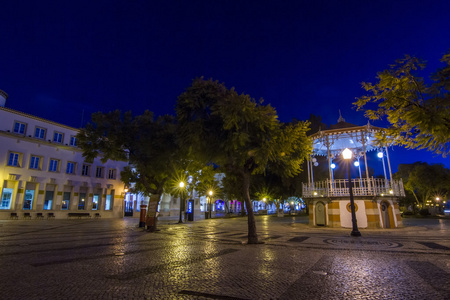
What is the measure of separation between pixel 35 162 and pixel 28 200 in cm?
491

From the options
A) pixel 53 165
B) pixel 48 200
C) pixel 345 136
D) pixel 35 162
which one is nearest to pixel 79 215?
pixel 48 200

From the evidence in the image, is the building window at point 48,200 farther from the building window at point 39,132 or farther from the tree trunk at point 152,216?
the tree trunk at point 152,216

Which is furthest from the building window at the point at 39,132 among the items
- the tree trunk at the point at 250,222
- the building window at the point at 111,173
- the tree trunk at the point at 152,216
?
the tree trunk at the point at 250,222

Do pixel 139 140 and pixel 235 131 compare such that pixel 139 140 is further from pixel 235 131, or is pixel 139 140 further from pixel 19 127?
pixel 19 127

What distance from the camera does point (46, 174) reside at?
115 ft

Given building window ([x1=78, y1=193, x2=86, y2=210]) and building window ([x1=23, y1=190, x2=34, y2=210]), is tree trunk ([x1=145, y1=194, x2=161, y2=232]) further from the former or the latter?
building window ([x1=78, y1=193, x2=86, y2=210])

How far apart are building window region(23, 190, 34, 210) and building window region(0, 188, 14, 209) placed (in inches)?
61.2

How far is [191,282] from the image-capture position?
5.52 m

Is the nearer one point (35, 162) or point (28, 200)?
point (28, 200)

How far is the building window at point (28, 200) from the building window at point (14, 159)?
3.67 meters

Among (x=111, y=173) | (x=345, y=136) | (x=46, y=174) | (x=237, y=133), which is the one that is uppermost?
(x=345, y=136)

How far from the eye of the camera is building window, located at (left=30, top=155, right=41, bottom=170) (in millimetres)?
33969

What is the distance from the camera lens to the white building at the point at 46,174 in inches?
1245

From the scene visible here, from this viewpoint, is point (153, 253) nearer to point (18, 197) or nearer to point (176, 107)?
point (176, 107)
